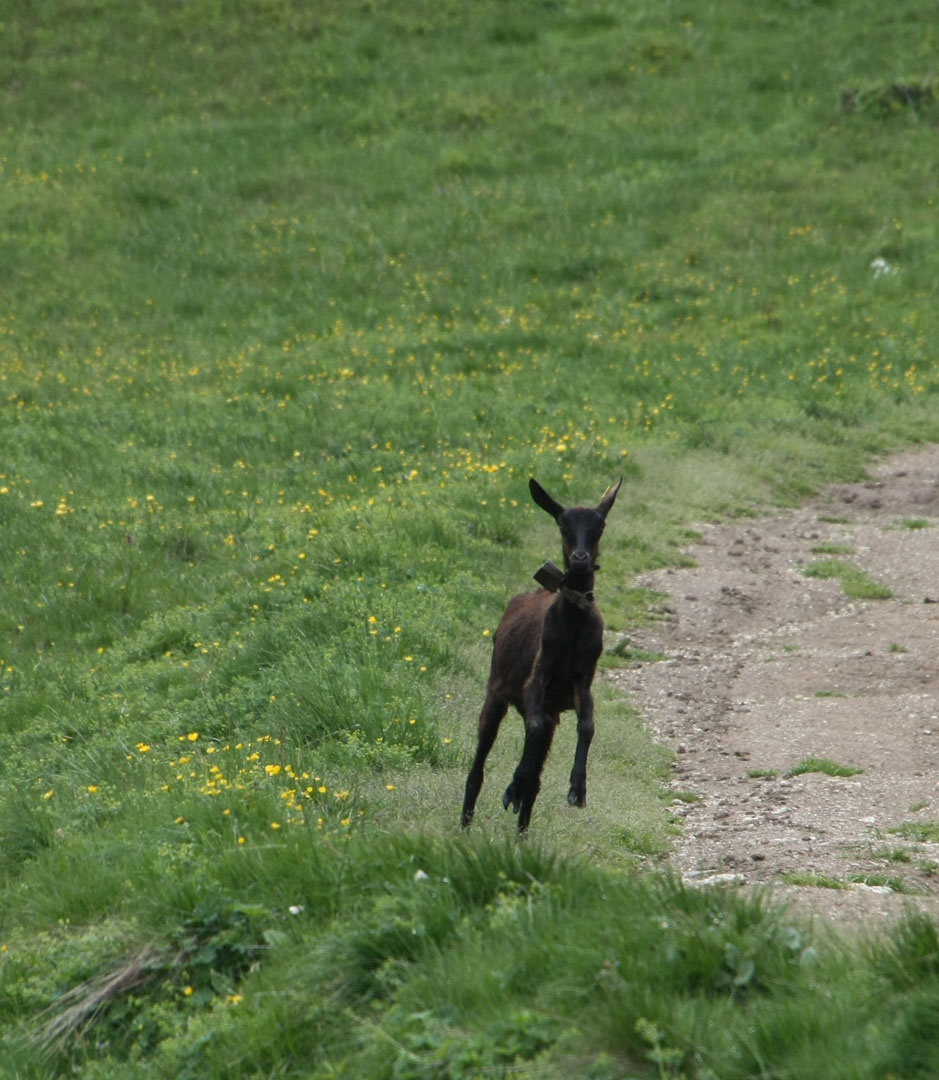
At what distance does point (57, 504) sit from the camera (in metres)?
14.3

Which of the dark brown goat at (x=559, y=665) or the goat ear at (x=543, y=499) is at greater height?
the goat ear at (x=543, y=499)

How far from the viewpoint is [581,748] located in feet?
21.2

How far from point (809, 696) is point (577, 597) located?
4.01 meters

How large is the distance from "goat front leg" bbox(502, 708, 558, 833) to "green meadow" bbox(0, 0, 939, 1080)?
A: 0.79ft

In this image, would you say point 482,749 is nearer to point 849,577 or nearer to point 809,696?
point 809,696

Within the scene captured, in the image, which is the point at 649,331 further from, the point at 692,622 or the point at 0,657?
the point at 0,657

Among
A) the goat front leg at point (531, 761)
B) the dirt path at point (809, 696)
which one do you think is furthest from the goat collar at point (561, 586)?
the dirt path at point (809, 696)

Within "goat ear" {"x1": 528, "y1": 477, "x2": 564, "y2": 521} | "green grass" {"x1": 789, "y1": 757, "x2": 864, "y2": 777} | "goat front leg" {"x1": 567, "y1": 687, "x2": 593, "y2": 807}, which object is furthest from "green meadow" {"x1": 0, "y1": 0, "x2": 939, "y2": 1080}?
"goat ear" {"x1": 528, "y1": 477, "x2": 564, "y2": 521}

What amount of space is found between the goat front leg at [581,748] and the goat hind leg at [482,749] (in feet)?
1.89

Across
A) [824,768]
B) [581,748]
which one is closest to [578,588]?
[581,748]

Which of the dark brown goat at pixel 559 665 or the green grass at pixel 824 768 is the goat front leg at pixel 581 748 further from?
the green grass at pixel 824 768

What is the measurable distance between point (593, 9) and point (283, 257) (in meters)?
11.8

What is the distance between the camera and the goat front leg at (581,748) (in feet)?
20.7

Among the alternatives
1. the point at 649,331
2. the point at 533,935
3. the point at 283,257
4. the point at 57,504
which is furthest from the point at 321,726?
the point at 283,257
